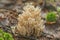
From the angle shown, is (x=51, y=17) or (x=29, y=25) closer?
(x=29, y=25)

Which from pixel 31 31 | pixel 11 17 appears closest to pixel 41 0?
pixel 11 17

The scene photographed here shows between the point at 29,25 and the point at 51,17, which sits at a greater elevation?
the point at 29,25

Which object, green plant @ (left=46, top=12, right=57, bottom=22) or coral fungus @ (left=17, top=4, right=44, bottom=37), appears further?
green plant @ (left=46, top=12, right=57, bottom=22)

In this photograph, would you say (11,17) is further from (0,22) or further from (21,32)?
(21,32)

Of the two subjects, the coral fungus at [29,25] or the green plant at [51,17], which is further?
the green plant at [51,17]

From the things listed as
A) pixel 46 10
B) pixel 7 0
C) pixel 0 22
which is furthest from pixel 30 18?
pixel 7 0

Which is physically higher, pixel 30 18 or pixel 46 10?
pixel 30 18

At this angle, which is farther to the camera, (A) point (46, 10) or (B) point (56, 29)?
(A) point (46, 10)

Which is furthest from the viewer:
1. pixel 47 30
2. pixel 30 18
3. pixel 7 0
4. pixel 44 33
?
pixel 7 0

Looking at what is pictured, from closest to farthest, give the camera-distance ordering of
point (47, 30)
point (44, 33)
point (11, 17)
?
point (44, 33) < point (47, 30) < point (11, 17)
